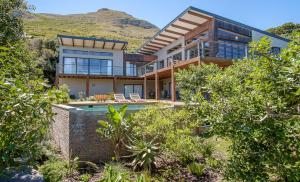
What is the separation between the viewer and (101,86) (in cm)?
2916

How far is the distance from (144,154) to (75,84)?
73.1ft

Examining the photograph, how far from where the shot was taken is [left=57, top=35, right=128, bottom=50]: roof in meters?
25.0

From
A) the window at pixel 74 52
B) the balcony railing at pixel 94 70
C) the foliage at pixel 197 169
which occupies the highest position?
the window at pixel 74 52

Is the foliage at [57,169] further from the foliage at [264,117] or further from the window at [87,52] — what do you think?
the window at [87,52]

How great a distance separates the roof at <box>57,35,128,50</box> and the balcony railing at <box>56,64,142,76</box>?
2.47 meters

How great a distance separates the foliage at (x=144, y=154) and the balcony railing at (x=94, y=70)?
20.6m

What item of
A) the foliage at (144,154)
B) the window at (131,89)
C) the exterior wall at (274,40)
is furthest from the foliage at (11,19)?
the window at (131,89)

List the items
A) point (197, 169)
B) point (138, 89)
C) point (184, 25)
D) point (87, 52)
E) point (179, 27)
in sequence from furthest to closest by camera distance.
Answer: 1. point (138, 89)
2. point (87, 52)
3. point (179, 27)
4. point (184, 25)
5. point (197, 169)

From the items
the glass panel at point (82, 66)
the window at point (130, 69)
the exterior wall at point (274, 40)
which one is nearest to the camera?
the exterior wall at point (274, 40)

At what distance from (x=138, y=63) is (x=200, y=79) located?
20583 millimetres

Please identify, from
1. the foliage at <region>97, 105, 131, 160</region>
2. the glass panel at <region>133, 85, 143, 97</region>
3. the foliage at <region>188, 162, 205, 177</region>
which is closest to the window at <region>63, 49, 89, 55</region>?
the glass panel at <region>133, 85, 143, 97</region>

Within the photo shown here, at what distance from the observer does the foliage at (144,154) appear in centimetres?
736

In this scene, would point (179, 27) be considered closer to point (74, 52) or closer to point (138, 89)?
point (138, 89)

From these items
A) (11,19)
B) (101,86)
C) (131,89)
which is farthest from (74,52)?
(11,19)
